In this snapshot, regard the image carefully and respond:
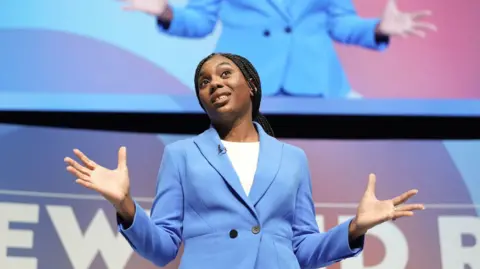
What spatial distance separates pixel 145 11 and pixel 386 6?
39.2 inches

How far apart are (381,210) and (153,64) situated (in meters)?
1.54

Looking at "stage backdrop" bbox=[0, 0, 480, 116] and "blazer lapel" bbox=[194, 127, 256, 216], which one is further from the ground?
"stage backdrop" bbox=[0, 0, 480, 116]

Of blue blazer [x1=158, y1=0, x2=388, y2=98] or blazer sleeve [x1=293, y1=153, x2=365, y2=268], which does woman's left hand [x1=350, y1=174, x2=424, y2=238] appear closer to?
blazer sleeve [x1=293, y1=153, x2=365, y2=268]

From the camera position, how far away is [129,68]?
2.70 metres

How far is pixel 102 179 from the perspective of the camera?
129 cm

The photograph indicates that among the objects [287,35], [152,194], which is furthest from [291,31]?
[152,194]

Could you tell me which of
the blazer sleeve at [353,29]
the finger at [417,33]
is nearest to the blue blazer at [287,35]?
the blazer sleeve at [353,29]

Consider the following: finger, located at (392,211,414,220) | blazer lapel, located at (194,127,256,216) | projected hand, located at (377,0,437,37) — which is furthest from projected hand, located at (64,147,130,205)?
projected hand, located at (377,0,437,37)

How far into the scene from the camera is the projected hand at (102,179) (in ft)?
4.16

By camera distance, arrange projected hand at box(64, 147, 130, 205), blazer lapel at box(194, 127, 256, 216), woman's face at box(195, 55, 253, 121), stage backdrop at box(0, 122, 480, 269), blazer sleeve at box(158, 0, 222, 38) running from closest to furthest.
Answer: projected hand at box(64, 147, 130, 205), blazer lapel at box(194, 127, 256, 216), woman's face at box(195, 55, 253, 121), stage backdrop at box(0, 122, 480, 269), blazer sleeve at box(158, 0, 222, 38)

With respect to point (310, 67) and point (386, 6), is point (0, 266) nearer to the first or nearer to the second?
point (310, 67)

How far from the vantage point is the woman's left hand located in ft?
4.42

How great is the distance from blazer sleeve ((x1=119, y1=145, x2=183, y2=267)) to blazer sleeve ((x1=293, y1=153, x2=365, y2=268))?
271mm

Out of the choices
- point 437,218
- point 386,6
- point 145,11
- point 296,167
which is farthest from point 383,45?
point 296,167
